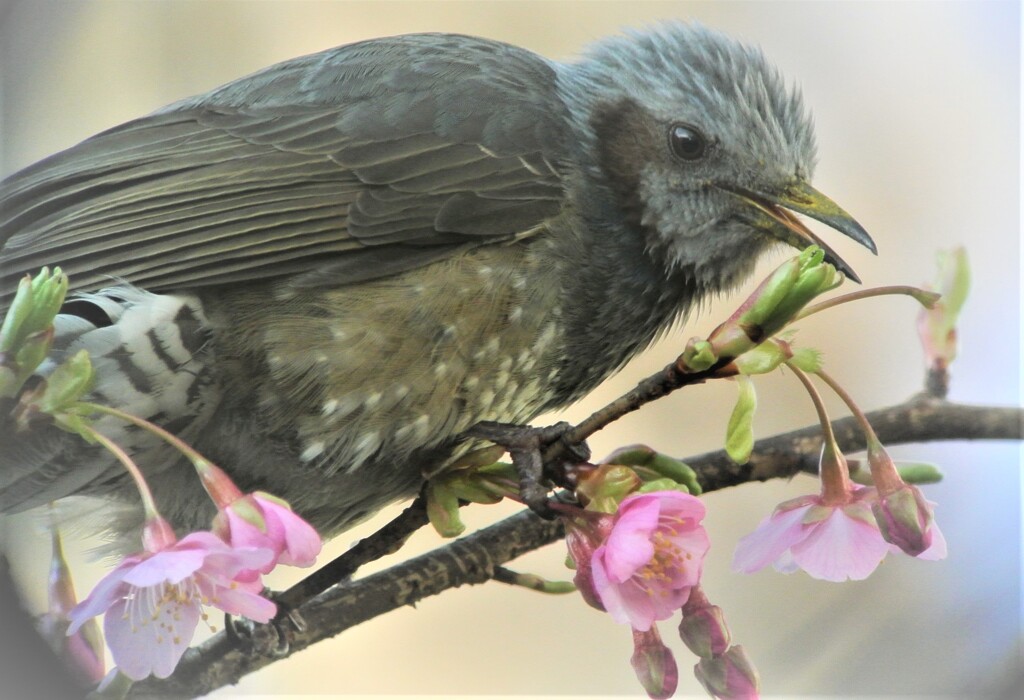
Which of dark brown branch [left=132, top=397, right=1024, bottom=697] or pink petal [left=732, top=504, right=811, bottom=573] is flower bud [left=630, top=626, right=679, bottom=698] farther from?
dark brown branch [left=132, top=397, right=1024, bottom=697]

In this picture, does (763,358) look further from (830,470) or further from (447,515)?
(447,515)

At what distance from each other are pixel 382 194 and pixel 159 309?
214 mm

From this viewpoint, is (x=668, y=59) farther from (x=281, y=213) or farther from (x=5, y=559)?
(x=5, y=559)

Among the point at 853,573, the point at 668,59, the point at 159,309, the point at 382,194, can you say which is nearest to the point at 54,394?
the point at 159,309

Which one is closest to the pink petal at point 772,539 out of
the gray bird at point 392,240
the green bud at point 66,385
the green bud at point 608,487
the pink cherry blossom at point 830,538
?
the pink cherry blossom at point 830,538

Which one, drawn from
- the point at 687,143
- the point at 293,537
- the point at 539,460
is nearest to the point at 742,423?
the point at 539,460

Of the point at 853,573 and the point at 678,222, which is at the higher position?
the point at 678,222

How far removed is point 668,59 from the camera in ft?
3.08

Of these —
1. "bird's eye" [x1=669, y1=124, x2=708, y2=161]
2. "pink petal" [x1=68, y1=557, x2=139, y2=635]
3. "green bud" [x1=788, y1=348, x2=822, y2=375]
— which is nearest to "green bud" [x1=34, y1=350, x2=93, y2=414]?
"pink petal" [x1=68, y1=557, x2=139, y2=635]

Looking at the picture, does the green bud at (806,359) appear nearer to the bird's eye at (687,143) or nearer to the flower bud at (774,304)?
the flower bud at (774,304)

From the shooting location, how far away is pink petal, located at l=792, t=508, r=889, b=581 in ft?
2.11

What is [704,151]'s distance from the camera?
89 centimetres

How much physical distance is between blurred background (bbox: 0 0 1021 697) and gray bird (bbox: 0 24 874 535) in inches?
4.1

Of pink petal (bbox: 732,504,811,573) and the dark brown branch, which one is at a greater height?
pink petal (bbox: 732,504,811,573)
